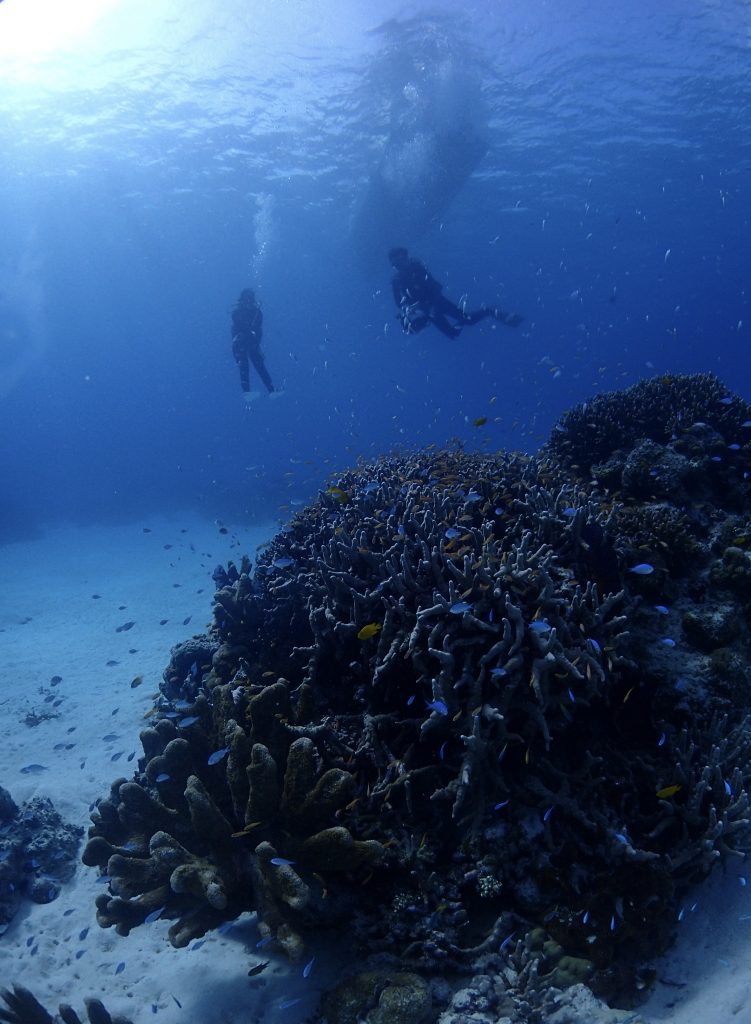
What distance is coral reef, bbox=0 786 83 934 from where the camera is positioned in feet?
20.4

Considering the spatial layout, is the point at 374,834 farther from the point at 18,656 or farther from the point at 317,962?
the point at 18,656

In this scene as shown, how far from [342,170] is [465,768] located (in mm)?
40708

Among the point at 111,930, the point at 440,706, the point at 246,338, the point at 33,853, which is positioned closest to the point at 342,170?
the point at 246,338

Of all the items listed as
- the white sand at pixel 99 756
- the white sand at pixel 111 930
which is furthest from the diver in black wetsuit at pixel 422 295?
the white sand at pixel 111 930

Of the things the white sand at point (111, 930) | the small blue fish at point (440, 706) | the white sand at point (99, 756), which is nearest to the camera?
the white sand at point (111, 930)

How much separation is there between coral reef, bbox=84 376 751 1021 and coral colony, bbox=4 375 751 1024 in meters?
0.02

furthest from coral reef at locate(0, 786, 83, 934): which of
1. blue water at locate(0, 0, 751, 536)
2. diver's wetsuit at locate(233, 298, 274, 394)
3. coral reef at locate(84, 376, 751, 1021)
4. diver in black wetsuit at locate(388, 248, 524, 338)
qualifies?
diver in black wetsuit at locate(388, 248, 524, 338)

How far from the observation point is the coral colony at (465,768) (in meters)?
3.88

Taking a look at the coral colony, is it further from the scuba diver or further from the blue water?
the scuba diver

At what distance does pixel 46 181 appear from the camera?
4156 centimetres

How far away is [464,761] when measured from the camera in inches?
161

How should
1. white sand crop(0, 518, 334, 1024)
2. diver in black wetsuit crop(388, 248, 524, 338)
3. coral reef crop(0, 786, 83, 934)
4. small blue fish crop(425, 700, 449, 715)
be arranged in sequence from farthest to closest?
diver in black wetsuit crop(388, 248, 524, 338), coral reef crop(0, 786, 83, 934), white sand crop(0, 518, 334, 1024), small blue fish crop(425, 700, 449, 715)

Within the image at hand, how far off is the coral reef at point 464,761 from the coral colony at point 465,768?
18 millimetres

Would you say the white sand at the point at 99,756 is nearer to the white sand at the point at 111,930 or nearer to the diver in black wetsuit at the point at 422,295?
the white sand at the point at 111,930
